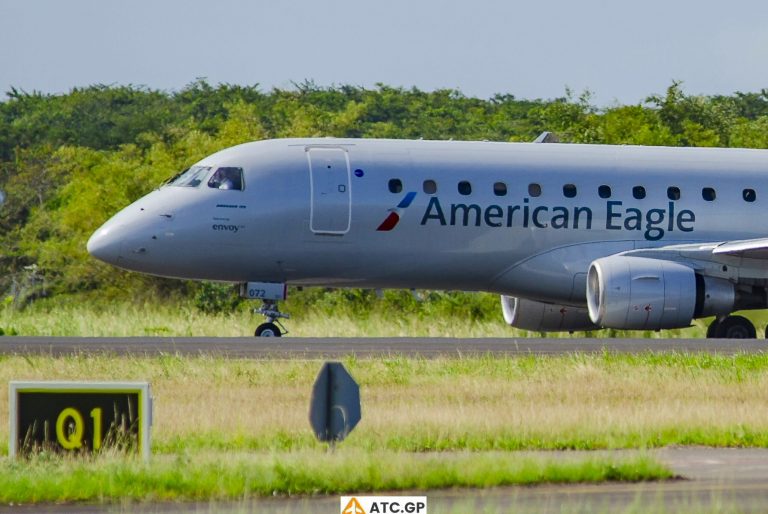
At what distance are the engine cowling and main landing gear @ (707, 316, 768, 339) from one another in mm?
2497

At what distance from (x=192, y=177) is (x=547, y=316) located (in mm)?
7813

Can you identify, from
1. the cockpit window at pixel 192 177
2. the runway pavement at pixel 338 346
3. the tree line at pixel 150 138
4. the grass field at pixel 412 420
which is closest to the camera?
the grass field at pixel 412 420

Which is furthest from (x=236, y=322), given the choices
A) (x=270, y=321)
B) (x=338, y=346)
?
(x=338, y=346)

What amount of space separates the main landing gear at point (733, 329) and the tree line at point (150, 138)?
62.6 feet

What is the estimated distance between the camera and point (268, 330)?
30.3 metres

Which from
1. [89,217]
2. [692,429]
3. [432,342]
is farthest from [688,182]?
[89,217]

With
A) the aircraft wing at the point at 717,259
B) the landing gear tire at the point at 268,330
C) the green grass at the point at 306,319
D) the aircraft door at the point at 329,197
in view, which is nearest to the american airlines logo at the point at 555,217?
the aircraft wing at the point at 717,259

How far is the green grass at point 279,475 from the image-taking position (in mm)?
13352

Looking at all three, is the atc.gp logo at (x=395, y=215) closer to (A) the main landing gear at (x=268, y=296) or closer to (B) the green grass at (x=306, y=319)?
(A) the main landing gear at (x=268, y=296)

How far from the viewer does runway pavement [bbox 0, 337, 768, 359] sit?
2577 cm

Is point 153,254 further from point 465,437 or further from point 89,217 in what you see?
point 89,217

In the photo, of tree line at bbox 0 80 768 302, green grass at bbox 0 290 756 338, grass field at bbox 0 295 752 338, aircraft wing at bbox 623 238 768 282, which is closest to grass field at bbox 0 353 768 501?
aircraft wing at bbox 623 238 768 282

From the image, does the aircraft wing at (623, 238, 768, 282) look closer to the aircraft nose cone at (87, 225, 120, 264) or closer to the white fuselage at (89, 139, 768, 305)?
the white fuselage at (89, 139, 768, 305)

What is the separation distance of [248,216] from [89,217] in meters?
21.5
